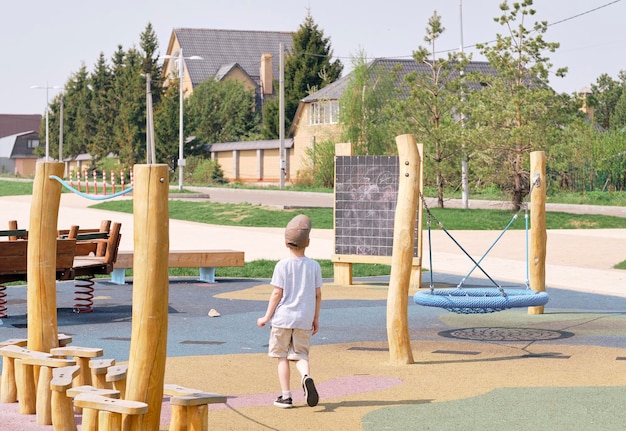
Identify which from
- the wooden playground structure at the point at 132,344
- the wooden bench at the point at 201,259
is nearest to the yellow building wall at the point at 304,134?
the wooden bench at the point at 201,259

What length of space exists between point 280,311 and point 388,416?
1.07 meters

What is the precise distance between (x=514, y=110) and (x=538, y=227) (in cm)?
1990

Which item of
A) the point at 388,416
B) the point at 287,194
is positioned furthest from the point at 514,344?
the point at 287,194

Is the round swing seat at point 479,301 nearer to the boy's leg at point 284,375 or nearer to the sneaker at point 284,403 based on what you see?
the boy's leg at point 284,375

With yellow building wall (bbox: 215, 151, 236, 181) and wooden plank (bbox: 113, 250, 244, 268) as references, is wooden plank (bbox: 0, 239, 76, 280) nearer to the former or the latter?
wooden plank (bbox: 113, 250, 244, 268)

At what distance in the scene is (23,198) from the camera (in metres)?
49.2

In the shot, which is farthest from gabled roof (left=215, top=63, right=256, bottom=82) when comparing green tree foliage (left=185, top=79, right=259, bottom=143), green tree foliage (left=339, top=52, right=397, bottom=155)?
green tree foliage (left=339, top=52, right=397, bottom=155)

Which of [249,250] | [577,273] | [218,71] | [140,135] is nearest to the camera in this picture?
[577,273]

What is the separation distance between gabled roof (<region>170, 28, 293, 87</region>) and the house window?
29.6 m

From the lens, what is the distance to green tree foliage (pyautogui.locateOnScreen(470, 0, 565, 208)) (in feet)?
106

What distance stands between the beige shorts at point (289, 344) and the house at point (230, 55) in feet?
288

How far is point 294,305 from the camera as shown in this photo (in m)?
7.80

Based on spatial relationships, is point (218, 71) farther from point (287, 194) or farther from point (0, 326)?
point (0, 326)

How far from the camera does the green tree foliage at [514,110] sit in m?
32.4
